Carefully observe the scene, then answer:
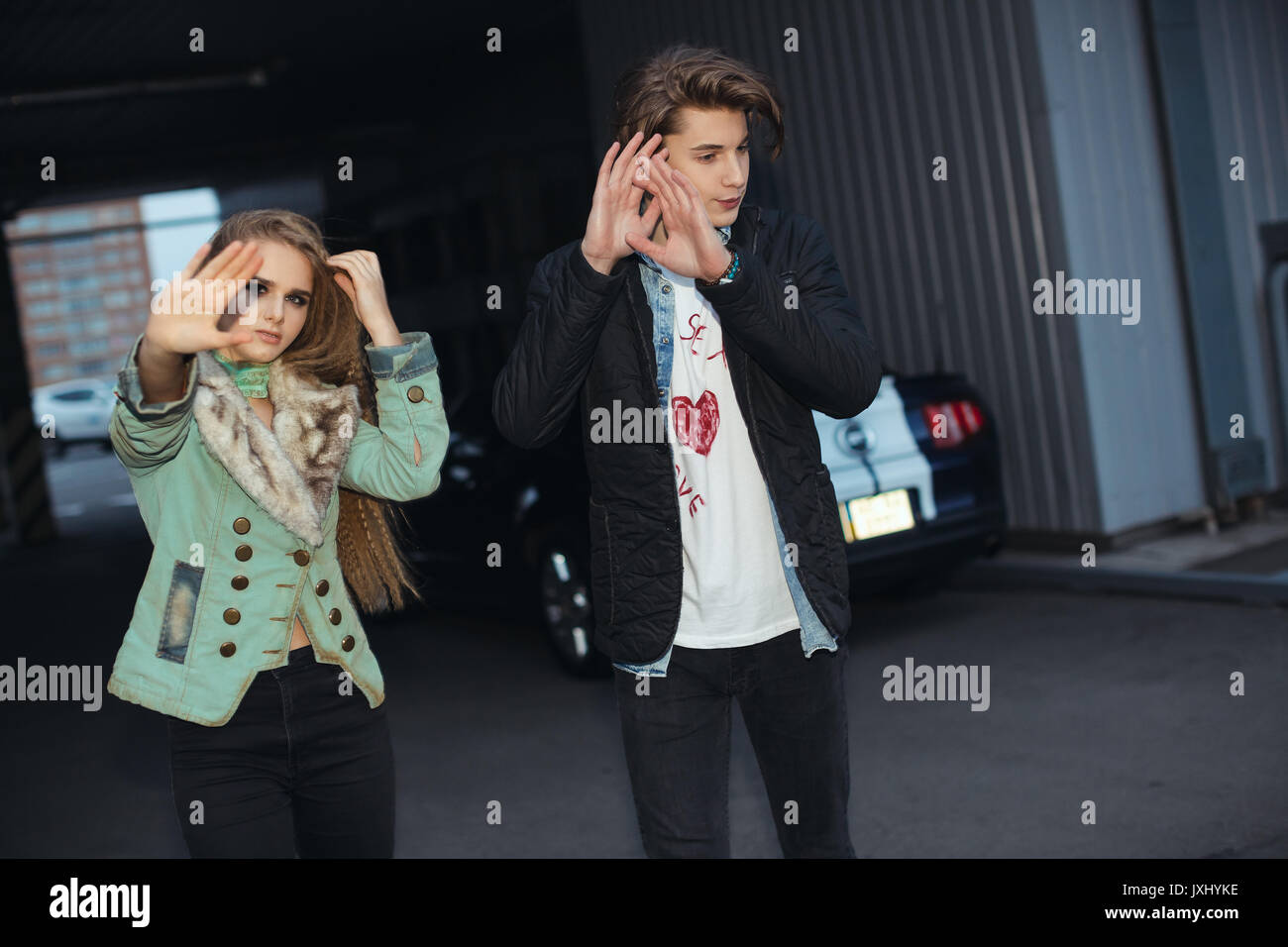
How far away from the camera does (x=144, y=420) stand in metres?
2.24

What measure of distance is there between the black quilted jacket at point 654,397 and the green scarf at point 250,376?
428mm

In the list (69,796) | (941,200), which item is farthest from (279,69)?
(69,796)

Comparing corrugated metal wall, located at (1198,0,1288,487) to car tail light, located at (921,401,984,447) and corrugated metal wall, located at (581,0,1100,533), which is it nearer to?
corrugated metal wall, located at (581,0,1100,533)

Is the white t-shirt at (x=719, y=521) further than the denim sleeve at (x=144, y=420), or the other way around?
the white t-shirt at (x=719, y=521)

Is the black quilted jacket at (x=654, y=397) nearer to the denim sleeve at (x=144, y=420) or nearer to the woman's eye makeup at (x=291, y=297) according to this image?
the woman's eye makeup at (x=291, y=297)

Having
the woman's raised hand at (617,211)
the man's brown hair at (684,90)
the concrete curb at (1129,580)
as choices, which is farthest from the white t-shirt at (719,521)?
the concrete curb at (1129,580)

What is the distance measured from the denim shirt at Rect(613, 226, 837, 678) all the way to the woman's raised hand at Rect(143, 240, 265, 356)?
0.73 meters

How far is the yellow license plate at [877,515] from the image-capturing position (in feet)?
21.5

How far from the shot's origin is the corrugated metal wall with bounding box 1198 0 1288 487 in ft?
29.7

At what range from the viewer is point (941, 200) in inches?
353

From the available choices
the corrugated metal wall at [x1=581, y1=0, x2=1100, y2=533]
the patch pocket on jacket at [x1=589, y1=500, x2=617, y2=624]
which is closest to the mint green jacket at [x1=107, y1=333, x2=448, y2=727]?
the patch pocket on jacket at [x1=589, y1=500, x2=617, y2=624]

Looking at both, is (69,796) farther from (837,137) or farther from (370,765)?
(837,137)

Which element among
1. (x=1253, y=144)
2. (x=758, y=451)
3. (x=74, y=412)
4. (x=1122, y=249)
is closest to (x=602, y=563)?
(x=758, y=451)
